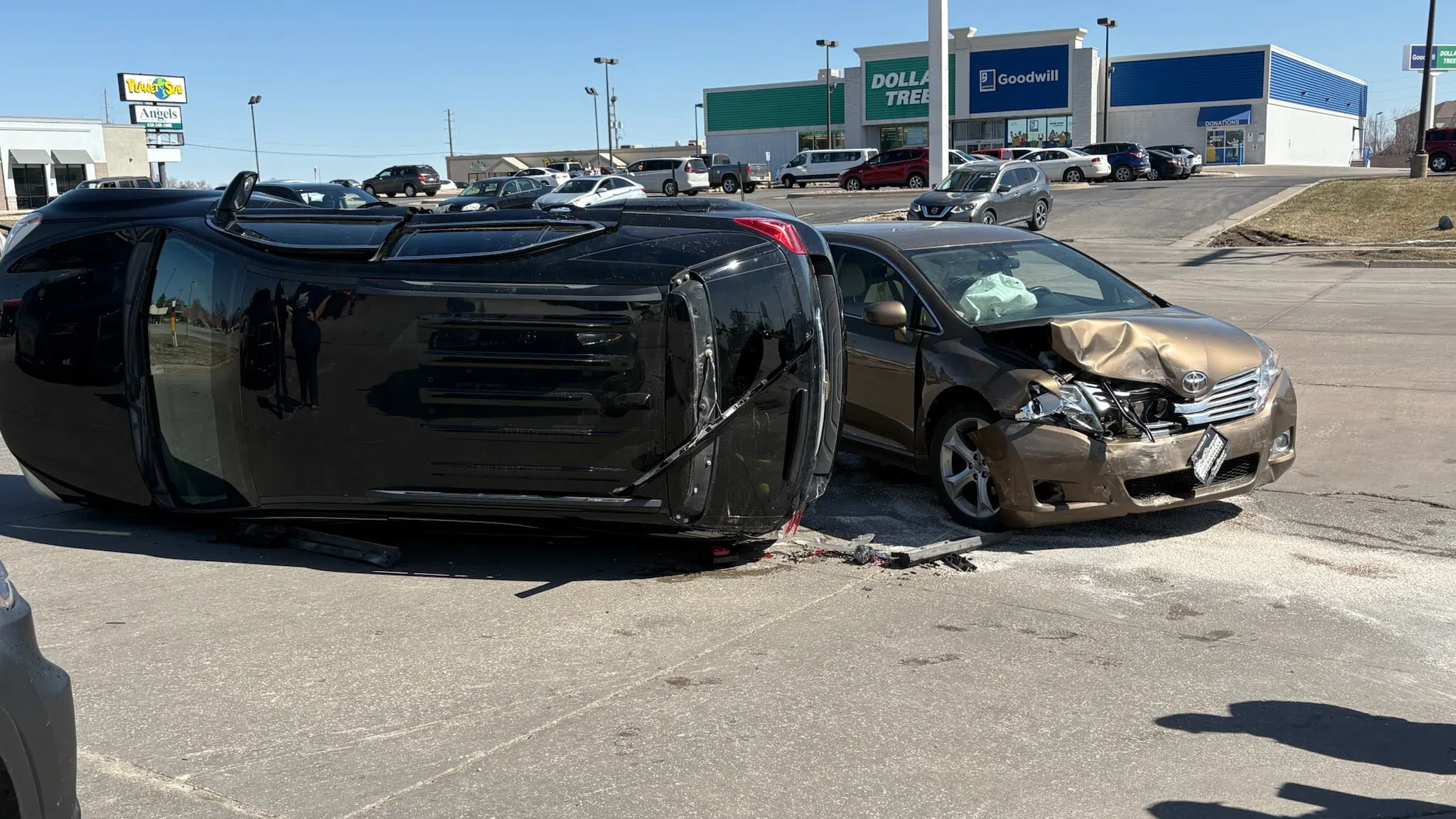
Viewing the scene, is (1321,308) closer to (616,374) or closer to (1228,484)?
(1228,484)

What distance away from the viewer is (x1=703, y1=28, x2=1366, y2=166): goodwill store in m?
66.8

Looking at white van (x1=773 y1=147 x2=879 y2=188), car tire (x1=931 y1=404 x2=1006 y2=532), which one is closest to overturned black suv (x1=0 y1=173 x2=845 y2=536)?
car tire (x1=931 y1=404 x2=1006 y2=532)

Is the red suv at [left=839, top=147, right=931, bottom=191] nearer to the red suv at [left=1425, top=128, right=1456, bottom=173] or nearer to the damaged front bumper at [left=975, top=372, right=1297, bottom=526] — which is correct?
the red suv at [left=1425, top=128, right=1456, bottom=173]

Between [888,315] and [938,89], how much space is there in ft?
85.4

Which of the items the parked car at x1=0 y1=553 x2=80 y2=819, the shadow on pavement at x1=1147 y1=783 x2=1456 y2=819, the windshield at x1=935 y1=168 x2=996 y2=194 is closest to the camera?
the parked car at x1=0 y1=553 x2=80 y2=819

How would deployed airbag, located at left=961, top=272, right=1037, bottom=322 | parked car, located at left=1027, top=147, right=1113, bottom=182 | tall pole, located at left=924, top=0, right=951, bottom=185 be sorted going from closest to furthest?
deployed airbag, located at left=961, top=272, right=1037, bottom=322, tall pole, located at left=924, top=0, right=951, bottom=185, parked car, located at left=1027, top=147, right=1113, bottom=182

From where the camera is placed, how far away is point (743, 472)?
5.55 metres

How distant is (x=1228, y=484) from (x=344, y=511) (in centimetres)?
444

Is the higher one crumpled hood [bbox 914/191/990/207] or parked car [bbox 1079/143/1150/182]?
parked car [bbox 1079/143/1150/182]

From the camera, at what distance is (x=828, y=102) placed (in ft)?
233

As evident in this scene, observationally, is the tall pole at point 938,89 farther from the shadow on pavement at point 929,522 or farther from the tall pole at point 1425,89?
the shadow on pavement at point 929,522

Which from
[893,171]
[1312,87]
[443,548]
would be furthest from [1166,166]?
[443,548]

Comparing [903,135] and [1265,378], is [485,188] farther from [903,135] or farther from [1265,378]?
[903,135]

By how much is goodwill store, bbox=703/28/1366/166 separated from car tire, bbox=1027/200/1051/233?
3799 cm
